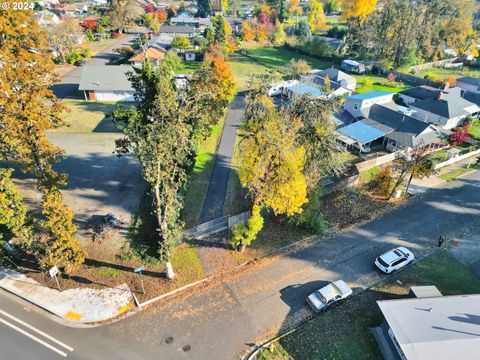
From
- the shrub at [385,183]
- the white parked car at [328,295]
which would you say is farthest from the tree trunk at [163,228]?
the shrub at [385,183]

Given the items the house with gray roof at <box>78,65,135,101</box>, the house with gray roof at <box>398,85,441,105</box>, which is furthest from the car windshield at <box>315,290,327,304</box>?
the house with gray roof at <box>398,85,441,105</box>

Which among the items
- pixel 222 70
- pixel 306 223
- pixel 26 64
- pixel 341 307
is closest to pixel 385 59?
pixel 222 70

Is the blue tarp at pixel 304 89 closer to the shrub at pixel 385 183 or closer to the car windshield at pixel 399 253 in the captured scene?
the shrub at pixel 385 183

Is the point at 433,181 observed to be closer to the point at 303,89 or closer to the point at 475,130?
the point at 475,130

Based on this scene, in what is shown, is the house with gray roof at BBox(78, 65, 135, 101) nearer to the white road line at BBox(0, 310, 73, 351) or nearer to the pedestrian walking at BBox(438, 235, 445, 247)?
the white road line at BBox(0, 310, 73, 351)

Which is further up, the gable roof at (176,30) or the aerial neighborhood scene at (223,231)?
the gable roof at (176,30)
